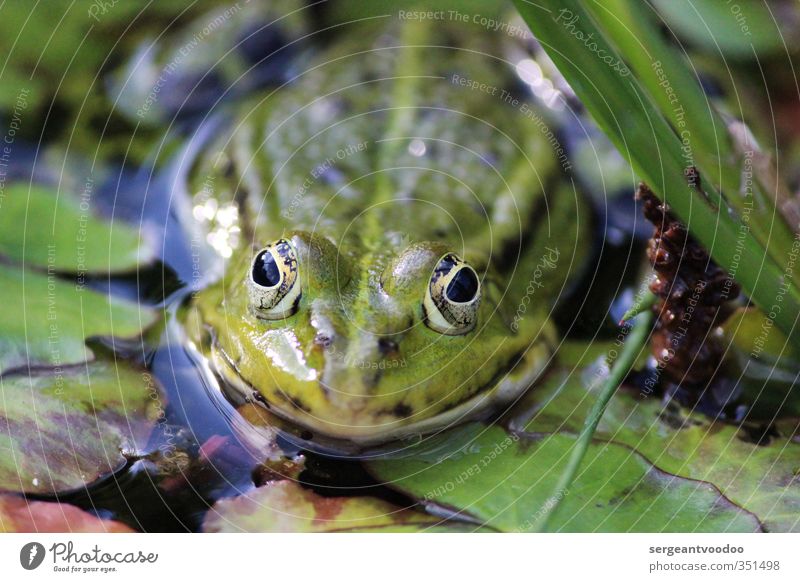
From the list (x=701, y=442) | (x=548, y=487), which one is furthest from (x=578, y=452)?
Answer: (x=701, y=442)

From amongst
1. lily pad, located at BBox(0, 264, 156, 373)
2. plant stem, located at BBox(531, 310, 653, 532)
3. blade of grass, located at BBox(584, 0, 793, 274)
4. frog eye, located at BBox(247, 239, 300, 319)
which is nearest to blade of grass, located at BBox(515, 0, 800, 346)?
blade of grass, located at BBox(584, 0, 793, 274)

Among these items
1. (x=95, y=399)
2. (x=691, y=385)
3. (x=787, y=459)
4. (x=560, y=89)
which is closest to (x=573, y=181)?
(x=560, y=89)

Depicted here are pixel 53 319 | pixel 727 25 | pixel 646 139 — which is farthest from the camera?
pixel 727 25

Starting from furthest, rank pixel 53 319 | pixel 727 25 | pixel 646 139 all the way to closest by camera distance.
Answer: pixel 727 25 → pixel 53 319 → pixel 646 139

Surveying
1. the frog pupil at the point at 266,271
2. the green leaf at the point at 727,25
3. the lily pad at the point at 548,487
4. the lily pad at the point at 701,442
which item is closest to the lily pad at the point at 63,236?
the frog pupil at the point at 266,271

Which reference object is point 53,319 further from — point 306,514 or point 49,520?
point 306,514
